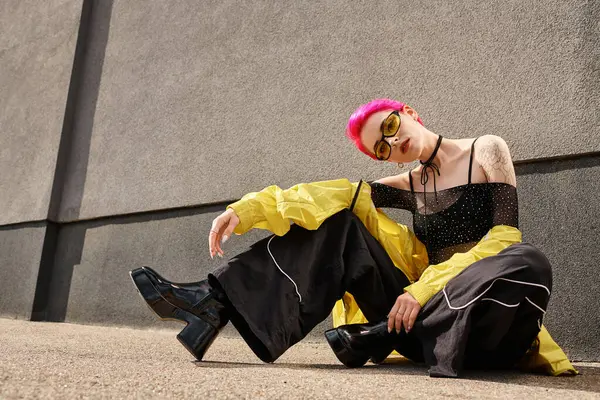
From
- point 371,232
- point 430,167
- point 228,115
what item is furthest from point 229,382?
point 228,115

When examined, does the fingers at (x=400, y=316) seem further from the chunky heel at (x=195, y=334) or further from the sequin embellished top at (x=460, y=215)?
the chunky heel at (x=195, y=334)

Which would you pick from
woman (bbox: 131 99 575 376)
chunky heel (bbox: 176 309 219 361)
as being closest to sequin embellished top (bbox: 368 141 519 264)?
woman (bbox: 131 99 575 376)

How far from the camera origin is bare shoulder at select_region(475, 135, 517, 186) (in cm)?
174

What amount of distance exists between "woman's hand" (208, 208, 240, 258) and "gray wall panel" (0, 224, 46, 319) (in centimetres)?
292

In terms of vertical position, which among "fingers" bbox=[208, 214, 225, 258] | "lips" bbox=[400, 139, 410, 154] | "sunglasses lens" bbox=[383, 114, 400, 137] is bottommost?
"fingers" bbox=[208, 214, 225, 258]

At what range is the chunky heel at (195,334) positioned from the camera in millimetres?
1531

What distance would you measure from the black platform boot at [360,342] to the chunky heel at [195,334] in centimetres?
35

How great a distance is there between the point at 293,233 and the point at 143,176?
2.26 m

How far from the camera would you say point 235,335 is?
9.72 ft

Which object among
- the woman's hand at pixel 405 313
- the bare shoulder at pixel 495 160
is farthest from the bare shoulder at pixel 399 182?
the woman's hand at pixel 405 313

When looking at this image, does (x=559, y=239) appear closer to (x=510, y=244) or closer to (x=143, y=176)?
(x=510, y=244)

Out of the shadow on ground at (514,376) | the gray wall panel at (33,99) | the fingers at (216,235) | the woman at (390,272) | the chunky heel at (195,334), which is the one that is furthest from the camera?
the gray wall panel at (33,99)

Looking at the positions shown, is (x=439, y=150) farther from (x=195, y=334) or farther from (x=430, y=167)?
(x=195, y=334)

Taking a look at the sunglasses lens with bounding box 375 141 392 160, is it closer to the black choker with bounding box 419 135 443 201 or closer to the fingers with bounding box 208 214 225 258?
the black choker with bounding box 419 135 443 201
